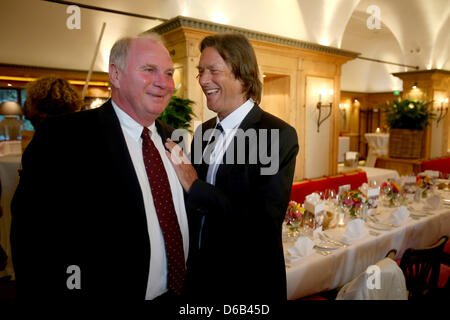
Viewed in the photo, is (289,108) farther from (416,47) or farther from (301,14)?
(416,47)

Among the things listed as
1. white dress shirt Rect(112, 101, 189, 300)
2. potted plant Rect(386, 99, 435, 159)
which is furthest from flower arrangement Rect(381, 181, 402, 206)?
potted plant Rect(386, 99, 435, 159)

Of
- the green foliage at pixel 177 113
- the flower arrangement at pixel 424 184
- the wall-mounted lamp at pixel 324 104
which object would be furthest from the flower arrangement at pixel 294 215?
the wall-mounted lamp at pixel 324 104

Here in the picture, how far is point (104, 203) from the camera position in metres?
1.20

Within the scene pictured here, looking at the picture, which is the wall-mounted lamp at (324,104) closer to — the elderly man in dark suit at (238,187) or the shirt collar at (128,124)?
the elderly man in dark suit at (238,187)

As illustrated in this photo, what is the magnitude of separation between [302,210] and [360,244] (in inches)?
20.6

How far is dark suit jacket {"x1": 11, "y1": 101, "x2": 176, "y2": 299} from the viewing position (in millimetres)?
1153

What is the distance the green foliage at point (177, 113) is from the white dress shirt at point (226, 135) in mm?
2609

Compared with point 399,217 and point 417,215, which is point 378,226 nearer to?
point 399,217

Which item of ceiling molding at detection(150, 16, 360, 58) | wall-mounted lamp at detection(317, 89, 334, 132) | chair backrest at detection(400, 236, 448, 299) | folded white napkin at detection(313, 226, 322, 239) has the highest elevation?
ceiling molding at detection(150, 16, 360, 58)

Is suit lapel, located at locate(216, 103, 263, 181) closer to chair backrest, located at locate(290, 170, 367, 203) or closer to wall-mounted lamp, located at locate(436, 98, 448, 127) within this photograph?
chair backrest, located at locate(290, 170, 367, 203)

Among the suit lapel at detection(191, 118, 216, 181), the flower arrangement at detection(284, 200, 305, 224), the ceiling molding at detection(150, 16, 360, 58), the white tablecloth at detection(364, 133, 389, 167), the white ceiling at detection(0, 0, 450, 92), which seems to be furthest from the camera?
the white tablecloth at detection(364, 133, 389, 167)

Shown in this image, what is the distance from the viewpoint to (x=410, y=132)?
7895mm

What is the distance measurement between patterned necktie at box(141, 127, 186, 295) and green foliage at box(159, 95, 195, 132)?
283 centimetres

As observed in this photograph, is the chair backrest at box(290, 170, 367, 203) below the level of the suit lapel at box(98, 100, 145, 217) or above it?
below
